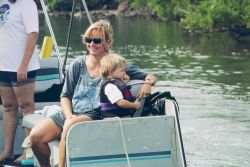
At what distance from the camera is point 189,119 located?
11.3 m

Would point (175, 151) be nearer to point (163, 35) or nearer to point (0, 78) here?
point (0, 78)

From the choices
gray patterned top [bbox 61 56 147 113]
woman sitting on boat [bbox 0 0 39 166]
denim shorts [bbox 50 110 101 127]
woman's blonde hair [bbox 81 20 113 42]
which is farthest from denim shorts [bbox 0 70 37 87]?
woman's blonde hair [bbox 81 20 113 42]

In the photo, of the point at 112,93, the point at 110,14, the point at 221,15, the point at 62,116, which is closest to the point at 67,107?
the point at 62,116

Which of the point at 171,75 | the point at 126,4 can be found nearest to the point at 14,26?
the point at 171,75

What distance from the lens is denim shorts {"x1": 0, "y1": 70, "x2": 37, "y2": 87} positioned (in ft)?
19.5

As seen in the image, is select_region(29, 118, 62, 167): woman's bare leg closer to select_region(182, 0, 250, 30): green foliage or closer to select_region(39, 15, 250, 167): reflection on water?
select_region(39, 15, 250, 167): reflection on water

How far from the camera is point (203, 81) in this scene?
52.9ft

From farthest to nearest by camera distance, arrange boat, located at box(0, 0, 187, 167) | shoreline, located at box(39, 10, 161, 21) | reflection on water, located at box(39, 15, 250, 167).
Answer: shoreline, located at box(39, 10, 161, 21)
reflection on water, located at box(39, 15, 250, 167)
boat, located at box(0, 0, 187, 167)

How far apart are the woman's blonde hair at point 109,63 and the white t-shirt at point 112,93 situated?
3.9 inches

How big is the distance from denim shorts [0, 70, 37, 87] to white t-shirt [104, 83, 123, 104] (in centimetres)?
107

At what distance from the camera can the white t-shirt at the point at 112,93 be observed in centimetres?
509

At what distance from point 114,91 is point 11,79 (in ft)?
3.91

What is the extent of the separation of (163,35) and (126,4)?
22.8m

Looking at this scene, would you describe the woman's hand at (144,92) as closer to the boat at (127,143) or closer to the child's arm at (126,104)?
the child's arm at (126,104)
